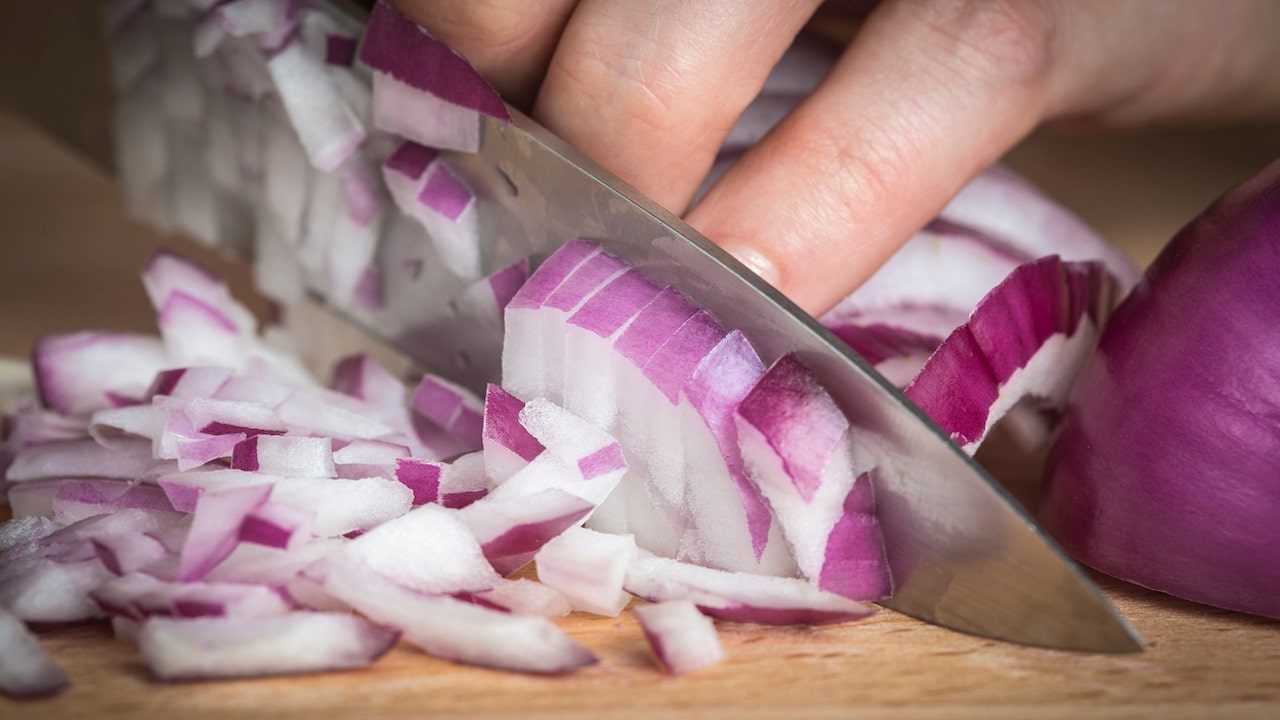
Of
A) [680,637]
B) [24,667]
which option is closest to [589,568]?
[680,637]

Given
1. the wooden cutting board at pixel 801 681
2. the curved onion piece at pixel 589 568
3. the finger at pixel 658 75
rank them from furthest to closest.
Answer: the finger at pixel 658 75 → the curved onion piece at pixel 589 568 → the wooden cutting board at pixel 801 681

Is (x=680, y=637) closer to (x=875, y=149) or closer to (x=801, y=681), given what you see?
(x=801, y=681)

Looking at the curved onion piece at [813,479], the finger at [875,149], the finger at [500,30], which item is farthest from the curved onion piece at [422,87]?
the curved onion piece at [813,479]

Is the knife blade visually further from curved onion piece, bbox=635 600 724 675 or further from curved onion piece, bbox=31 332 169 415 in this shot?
curved onion piece, bbox=31 332 169 415

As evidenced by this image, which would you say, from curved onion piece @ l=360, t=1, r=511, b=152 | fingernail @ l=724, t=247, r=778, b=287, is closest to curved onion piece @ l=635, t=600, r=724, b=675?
fingernail @ l=724, t=247, r=778, b=287

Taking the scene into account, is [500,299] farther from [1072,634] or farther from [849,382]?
[1072,634]

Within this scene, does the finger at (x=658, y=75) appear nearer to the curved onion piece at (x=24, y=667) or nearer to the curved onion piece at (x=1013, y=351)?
the curved onion piece at (x=1013, y=351)
